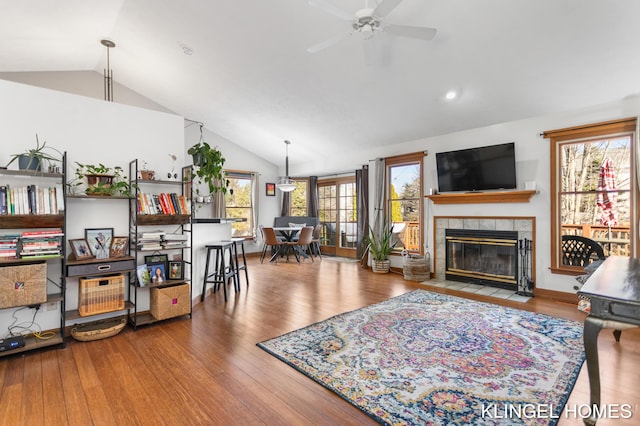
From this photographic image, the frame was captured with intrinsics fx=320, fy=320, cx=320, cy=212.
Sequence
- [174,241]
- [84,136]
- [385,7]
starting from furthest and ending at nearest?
[174,241]
[84,136]
[385,7]

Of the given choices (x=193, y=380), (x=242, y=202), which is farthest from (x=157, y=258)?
(x=242, y=202)

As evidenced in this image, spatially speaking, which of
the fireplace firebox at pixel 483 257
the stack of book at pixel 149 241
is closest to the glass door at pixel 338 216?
the fireplace firebox at pixel 483 257

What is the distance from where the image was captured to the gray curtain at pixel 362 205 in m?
6.95

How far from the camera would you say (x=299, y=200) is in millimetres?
8945

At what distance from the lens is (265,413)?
1865 mm

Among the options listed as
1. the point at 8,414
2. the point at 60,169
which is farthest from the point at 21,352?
the point at 60,169

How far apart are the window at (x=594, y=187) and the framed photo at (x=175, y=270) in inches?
189

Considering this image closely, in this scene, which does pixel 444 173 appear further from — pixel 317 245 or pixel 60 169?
pixel 60 169

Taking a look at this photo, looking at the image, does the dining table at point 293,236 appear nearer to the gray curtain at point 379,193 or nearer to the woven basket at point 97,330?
the gray curtain at point 379,193

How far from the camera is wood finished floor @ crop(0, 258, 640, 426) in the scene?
1846mm

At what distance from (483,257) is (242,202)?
5698mm

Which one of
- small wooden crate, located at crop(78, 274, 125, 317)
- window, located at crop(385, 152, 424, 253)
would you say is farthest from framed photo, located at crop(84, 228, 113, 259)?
window, located at crop(385, 152, 424, 253)

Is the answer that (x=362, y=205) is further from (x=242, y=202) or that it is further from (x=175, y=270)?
(x=175, y=270)

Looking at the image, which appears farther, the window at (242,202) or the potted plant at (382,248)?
the window at (242,202)
